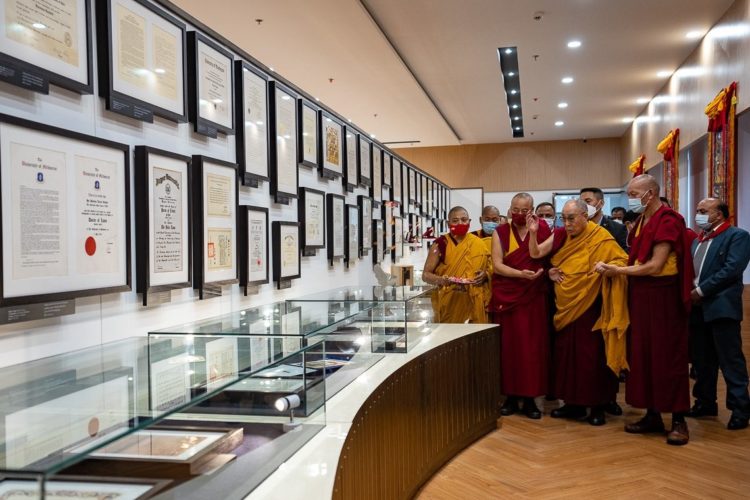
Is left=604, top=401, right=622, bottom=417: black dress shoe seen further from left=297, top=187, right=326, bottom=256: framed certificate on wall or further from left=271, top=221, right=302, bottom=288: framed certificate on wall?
left=271, top=221, right=302, bottom=288: framed certificate on wall

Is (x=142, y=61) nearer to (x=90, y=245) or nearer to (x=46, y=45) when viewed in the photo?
(x=46, y=45)

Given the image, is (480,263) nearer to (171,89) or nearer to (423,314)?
(423,314)

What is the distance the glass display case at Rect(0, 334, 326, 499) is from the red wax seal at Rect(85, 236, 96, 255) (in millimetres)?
325

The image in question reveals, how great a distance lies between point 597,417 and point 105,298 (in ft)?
11.9

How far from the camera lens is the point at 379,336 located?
3.04 meters

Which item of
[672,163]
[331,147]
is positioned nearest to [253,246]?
[331,147]

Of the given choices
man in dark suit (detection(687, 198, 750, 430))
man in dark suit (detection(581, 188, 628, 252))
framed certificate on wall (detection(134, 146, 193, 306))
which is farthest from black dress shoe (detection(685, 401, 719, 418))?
framed certificate on wall (detection(134, 146, 193, 306))

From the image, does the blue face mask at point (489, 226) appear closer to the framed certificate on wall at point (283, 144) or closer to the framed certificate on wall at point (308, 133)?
the framed certificate on wall at point (308, 133)

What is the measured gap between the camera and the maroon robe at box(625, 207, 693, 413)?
3869 millimetres

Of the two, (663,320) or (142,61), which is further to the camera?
(663,320)

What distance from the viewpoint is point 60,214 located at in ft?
6.33

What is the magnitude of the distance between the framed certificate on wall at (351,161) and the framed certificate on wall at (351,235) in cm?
19

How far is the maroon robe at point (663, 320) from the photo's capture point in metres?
3.87

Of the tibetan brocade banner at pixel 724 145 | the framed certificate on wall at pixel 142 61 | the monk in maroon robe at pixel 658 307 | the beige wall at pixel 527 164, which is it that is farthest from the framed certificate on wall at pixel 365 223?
the beige wall at pixel 527 164
